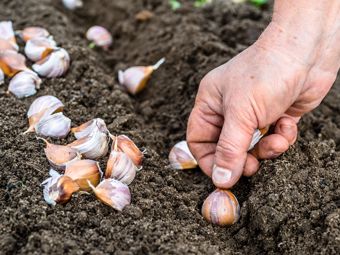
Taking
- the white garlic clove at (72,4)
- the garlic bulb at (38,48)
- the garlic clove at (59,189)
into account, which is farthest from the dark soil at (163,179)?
the white garlic clove at (72,4)

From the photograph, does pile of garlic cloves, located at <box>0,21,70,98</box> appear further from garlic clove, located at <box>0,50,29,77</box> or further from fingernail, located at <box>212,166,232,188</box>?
fingernail, located at <box>212,166,232,188</box>

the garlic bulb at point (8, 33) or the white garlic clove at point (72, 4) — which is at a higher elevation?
the garlic bulb at point (8, 33)

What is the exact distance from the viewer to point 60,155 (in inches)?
84.0

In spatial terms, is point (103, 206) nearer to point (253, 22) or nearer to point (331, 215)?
point (331, 215)

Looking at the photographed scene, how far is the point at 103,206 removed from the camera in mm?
2014

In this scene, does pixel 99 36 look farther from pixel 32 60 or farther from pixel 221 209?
pixel 221 209

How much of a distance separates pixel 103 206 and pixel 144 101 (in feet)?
3.26

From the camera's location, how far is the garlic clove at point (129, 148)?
221cm

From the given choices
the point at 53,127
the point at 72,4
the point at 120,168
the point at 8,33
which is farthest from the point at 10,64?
the point at 72,4

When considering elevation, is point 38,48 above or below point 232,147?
below

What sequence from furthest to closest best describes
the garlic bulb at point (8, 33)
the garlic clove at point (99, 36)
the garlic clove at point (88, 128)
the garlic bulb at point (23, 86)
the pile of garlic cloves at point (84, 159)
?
the garlic clove at point (99, 36)
the garlic bulb at point (8, 33)
the garlic bulb at point (23, 86)
the garlic clove at point (88, 128)
the pile of garlic cloves at point (84, 159)

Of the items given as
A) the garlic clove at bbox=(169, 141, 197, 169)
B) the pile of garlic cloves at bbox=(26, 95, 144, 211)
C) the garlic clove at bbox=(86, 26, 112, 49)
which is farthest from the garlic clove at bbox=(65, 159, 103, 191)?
the garlic clove at bbox=(86, 26, 112, 49)

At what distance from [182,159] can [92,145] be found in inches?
15.9

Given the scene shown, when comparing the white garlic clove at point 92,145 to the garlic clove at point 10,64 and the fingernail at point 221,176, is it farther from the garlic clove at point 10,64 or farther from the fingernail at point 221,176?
the garlic clove at point 10,64
